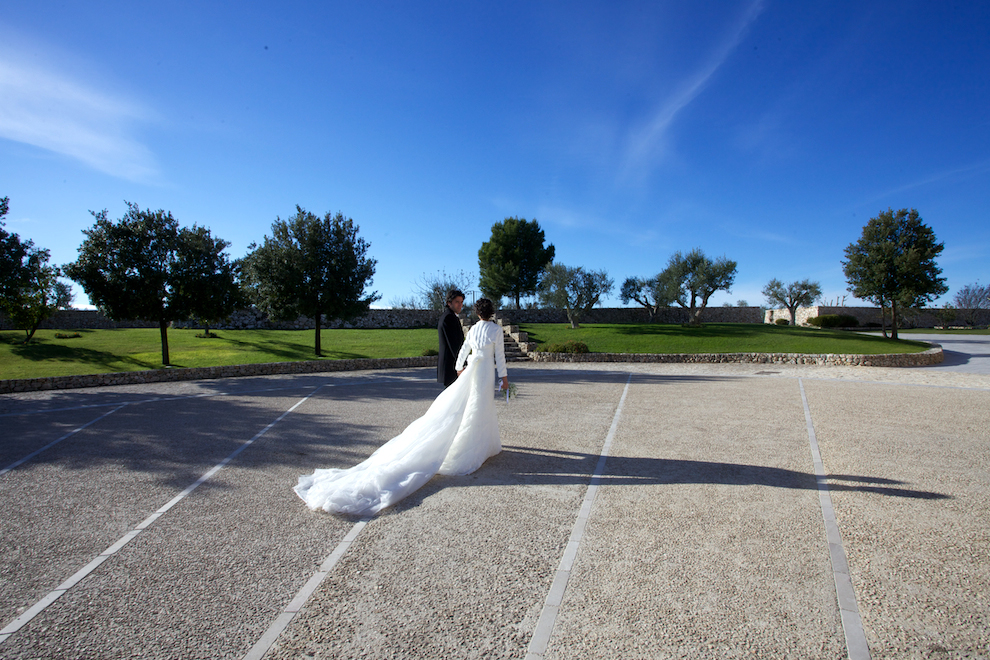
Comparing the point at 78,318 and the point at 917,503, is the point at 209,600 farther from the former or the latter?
the point at 78,318

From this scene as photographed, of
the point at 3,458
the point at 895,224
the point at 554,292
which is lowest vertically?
the point at 3,458

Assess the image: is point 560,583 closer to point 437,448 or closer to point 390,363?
point 437,448

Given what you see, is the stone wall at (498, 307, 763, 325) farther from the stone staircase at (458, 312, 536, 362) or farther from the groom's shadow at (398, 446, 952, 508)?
the groom's shadow at (398, 446, 952, 508)

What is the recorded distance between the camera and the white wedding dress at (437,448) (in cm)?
512

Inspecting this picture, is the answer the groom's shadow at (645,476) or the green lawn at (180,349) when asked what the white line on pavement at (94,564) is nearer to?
the groom's shadow at (645,476)

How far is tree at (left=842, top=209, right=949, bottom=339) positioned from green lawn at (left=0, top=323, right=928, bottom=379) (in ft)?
9.25

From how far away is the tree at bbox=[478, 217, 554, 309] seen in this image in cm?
4897

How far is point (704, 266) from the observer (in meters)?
35.4

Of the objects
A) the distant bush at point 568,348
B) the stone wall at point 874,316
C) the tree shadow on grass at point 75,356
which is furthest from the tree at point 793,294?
the tree shadow on grass at point 75,356

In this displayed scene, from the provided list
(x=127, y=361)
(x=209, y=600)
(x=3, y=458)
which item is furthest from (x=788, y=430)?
(x=127, y=361)

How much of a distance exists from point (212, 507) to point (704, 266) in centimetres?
3599

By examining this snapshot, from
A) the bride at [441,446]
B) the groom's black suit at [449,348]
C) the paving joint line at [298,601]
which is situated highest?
the groom's black suit at [449,348]

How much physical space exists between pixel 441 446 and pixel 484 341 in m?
1.44

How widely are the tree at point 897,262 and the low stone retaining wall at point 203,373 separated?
86.4 ft
